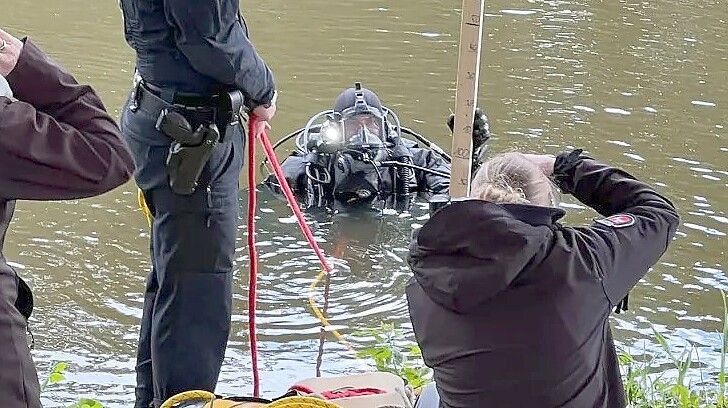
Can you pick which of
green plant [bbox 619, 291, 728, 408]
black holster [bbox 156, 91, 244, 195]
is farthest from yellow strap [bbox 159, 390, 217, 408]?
green plant [bbox 619, 291, 728, 408]

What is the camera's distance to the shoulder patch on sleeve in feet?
6.85

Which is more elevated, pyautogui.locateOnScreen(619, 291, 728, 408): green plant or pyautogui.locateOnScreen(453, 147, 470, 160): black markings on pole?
pyautogui.locateOnScreen(453, 147, 470, 160): black markings on pole

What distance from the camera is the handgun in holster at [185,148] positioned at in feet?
8.84

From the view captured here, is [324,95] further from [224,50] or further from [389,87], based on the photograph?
[224,50]

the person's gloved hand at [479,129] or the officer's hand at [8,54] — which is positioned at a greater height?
the officer's hand at [8,54]

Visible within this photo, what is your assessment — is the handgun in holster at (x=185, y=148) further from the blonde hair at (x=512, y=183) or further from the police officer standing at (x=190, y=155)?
the blonde hair at (x=512, y=183)

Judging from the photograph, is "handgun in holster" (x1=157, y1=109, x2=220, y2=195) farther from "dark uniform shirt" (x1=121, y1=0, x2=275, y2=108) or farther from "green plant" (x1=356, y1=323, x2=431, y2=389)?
"green plant" (x1=356, y1=323, x2=431, y2=389)

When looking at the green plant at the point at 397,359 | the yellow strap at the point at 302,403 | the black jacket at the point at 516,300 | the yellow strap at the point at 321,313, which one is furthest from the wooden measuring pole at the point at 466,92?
the yellow strap at the point at 321,313

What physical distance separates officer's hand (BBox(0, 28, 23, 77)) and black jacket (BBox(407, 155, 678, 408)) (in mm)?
774

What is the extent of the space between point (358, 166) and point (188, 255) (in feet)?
11.0

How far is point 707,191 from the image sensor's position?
21.7 feet

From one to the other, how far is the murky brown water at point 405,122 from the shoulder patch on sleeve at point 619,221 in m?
2.18

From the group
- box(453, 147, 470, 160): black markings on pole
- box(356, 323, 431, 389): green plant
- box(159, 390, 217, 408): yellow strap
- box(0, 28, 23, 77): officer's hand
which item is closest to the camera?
box(0, 28, 23, 77): officer's hand

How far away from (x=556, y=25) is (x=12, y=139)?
10.5 m
